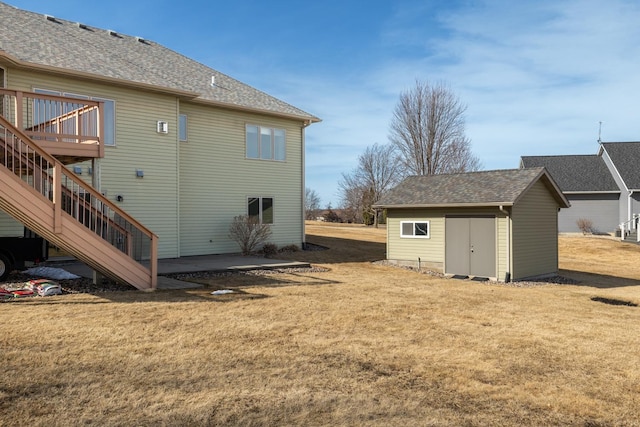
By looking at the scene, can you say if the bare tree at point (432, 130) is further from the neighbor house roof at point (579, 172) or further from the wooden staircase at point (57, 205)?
the wooden staircase at point (57, 205)

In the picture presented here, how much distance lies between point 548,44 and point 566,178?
20100 mm

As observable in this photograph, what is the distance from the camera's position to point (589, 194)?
33719mm

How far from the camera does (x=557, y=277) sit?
17.6 metres

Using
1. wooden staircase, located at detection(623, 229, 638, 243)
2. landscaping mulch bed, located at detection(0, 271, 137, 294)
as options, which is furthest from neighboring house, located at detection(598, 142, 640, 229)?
landscaping mulch bed, located at detection(0, 271, 137, 294)

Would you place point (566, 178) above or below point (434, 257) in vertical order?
above

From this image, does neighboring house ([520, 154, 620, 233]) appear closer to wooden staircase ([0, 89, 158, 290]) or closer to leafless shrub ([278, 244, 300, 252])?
leafless shrub ([278, 244, 300, 252])

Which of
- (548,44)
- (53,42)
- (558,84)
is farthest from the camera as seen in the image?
(558,84)

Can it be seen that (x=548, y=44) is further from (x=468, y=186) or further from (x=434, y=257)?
(x=434, y=257)

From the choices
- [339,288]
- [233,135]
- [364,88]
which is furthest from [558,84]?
[339,288]

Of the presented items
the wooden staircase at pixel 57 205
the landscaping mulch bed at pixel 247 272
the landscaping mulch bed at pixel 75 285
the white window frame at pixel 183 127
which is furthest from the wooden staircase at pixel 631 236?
the landscaping mulch bed at pixel 75 285

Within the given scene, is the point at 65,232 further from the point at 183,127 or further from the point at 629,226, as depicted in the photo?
the point at 629,226

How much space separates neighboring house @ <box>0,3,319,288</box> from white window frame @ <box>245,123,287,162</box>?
0.13 feet

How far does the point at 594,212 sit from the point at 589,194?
126 centimetres

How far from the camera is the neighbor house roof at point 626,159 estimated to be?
104ft
